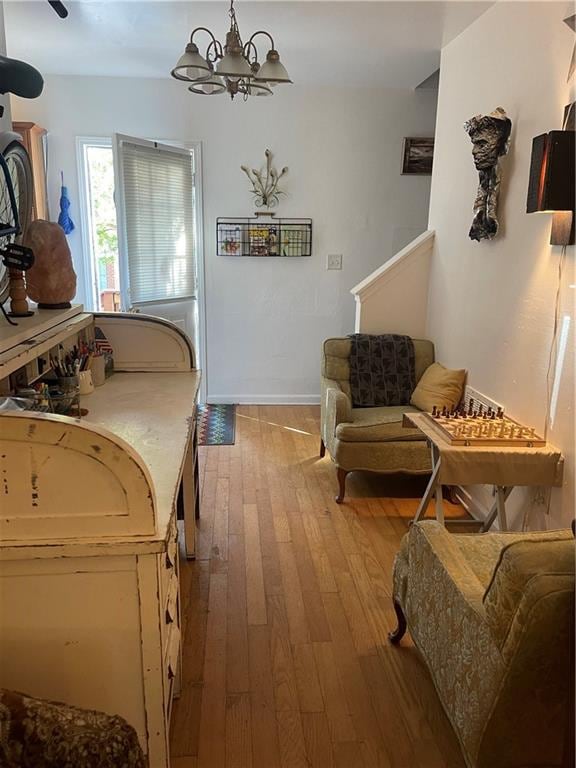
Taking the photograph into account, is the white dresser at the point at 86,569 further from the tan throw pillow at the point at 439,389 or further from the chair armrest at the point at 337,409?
the tan throw pillow at the point at 439,389

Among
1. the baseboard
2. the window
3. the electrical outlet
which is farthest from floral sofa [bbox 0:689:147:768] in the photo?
the electrical outlet

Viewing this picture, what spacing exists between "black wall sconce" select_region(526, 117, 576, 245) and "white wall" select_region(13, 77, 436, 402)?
263 cm

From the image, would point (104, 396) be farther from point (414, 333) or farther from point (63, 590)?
point (414, 333)

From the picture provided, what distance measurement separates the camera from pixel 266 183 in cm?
466

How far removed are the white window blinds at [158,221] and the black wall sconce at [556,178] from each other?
2834 millimetres

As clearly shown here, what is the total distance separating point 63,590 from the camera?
1.24 meters

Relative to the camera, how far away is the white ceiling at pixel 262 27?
117 inches

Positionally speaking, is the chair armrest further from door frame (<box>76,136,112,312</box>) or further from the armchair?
door frame (<box>76,136,112,312</box>)

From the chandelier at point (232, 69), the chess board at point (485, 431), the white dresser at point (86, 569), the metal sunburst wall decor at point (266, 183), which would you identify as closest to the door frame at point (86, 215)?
the metal sunburst wall decor at point (266, 183)

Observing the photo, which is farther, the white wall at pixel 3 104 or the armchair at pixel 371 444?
the armchair at pixel 371 444

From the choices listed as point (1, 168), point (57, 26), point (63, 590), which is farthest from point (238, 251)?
point (63, 590)

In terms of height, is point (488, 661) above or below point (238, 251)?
below

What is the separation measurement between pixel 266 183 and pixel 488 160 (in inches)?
89.7

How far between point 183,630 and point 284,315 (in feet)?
10.5
